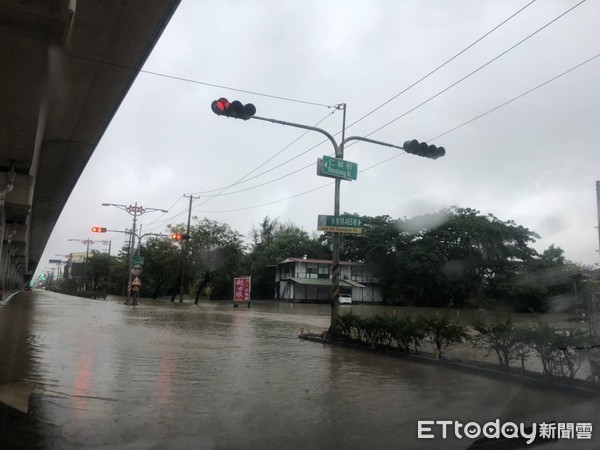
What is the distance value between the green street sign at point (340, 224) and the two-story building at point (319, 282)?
42053mm

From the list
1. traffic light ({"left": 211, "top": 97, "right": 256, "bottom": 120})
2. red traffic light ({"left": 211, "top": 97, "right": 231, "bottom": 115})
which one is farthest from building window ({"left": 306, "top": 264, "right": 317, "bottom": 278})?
red traffic light ({"left": 211, "top": 97, "right": 231, "bottom": 115})

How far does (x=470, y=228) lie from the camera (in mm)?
51938

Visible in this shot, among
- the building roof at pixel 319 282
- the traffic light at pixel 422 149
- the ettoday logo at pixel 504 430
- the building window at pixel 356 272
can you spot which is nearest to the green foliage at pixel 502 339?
the ettoday logo at pixel 504 430

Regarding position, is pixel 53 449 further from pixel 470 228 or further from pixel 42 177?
pixel 470 228

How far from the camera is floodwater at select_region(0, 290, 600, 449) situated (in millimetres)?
5219

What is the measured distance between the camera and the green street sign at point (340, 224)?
47.4ft

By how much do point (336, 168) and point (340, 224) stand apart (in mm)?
1693

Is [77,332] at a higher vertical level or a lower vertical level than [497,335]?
lower

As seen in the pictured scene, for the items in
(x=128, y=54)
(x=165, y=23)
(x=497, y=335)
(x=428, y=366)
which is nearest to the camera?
(x=165, y=23)

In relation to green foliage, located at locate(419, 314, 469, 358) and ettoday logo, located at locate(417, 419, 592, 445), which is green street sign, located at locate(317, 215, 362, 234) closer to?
green foliage, located at locate(419, 314, 469, 358)

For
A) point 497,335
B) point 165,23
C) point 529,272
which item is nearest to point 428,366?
point 497,335

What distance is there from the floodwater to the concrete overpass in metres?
5.35

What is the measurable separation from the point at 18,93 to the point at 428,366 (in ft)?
34.8

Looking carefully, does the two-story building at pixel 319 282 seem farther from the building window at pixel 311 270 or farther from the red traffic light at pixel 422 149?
the red traffic light at pixel 422 149
